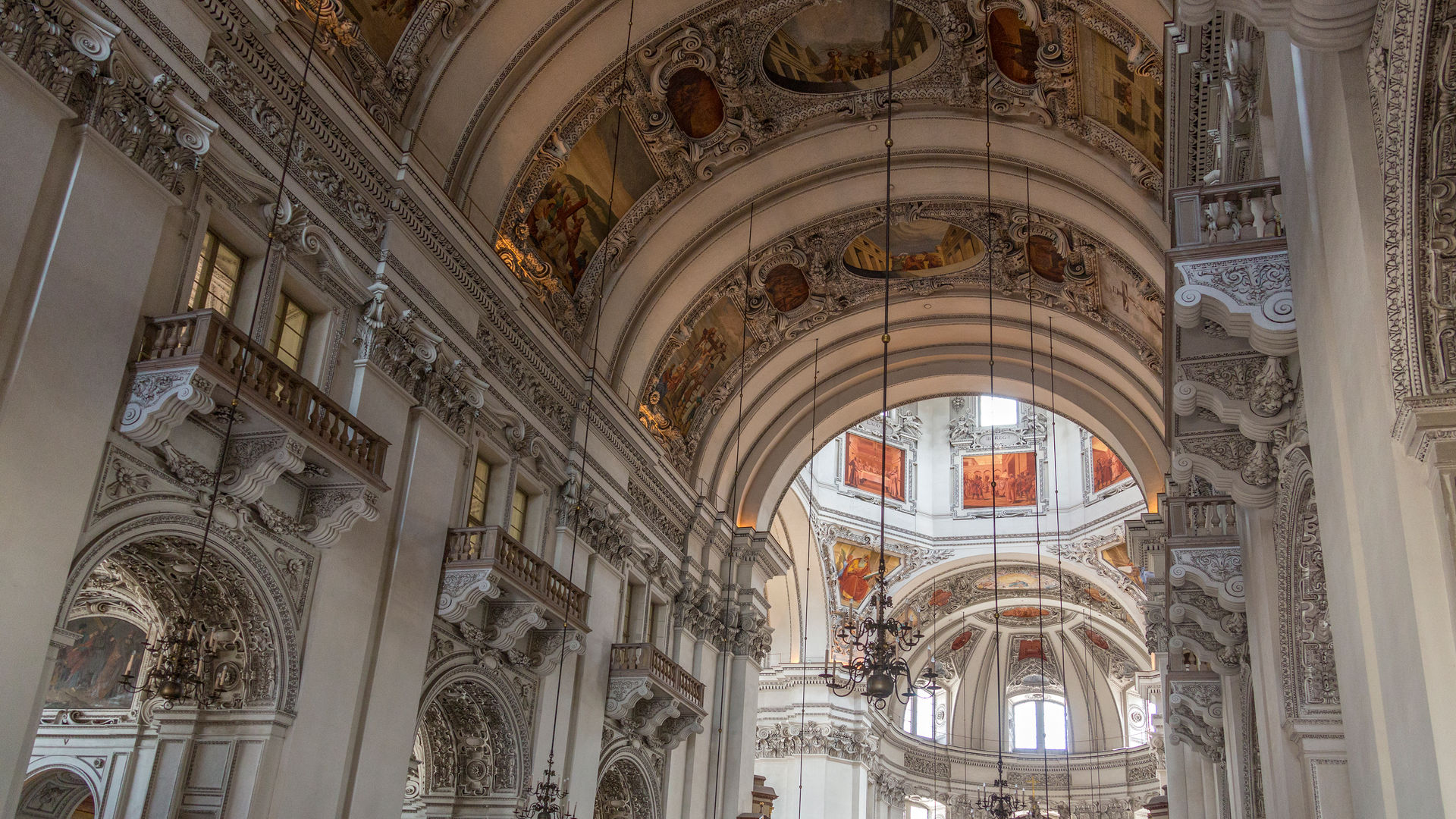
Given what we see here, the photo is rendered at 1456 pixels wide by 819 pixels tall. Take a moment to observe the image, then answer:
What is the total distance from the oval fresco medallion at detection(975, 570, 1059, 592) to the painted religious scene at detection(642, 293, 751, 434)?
14.3 m

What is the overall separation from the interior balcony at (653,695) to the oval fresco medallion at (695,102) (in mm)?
6838

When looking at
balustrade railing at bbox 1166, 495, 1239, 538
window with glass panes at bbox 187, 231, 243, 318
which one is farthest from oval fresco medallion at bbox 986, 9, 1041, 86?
window with glass panes at bbox 187, 231, 243, 318

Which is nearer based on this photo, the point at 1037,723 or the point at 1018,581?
the point at 1018,581

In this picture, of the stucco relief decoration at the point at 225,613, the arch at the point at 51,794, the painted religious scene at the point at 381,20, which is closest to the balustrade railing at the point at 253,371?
the stucco relief decoration at the point at 225,613

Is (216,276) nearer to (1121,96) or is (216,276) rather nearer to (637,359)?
(637,359)

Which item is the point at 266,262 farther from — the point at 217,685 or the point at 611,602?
the point at 611,602

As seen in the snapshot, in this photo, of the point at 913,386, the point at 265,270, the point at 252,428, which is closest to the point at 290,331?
the point at 265,270

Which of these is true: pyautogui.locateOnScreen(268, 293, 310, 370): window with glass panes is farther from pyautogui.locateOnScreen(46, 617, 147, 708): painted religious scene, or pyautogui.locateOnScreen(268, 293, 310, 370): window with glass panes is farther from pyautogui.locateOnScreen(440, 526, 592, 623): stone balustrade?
pyautogui.locateOnScreen(46, 617, 147, 708): painted religious scene

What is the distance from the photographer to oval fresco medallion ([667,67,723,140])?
49.7 ft

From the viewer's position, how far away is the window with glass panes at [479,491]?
13.3 metres

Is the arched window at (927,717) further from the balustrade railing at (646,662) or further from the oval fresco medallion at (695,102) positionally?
the oval fresco medallion at (695,102)

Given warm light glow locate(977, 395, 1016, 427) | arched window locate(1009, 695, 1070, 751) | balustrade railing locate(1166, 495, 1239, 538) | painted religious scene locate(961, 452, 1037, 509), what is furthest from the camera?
arched window locate(1009, 695, 1070, 751)

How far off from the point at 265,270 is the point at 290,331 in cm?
88

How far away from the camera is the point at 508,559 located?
39.9ft
